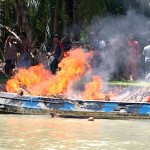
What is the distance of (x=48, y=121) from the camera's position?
47.8 feet

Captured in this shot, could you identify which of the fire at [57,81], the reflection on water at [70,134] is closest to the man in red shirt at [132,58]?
the fire at [57,81]

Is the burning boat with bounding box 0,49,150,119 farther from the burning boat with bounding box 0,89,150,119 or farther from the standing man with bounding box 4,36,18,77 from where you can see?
the standing man with bounding box 4,36,18,77

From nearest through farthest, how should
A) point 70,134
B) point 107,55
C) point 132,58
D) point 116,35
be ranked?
point 70,134 → point 132,58 → point 107,55 → point 116,35

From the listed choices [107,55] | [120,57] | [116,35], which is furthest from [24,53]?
[116,35]

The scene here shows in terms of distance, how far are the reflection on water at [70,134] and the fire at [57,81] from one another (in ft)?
5.07

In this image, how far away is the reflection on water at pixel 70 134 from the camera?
1096cm

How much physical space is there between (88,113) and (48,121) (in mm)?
1175

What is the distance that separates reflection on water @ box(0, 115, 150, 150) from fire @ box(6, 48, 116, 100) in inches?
60.9

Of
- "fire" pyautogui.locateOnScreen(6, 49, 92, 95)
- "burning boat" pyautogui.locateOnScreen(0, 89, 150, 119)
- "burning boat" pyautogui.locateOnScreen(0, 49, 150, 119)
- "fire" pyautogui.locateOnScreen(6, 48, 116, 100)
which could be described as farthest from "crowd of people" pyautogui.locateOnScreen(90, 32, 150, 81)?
"burning boat" pyautogui.locateOnScreen(0, 89, 150, 119)

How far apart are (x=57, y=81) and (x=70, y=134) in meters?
4.64

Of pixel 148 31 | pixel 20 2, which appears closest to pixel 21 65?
pixel 20 2

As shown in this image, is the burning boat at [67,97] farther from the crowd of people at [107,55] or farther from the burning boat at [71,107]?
the crowd of people at [107,55]

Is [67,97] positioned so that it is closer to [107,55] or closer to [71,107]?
[71,107]

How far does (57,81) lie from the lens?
16.8 metres
